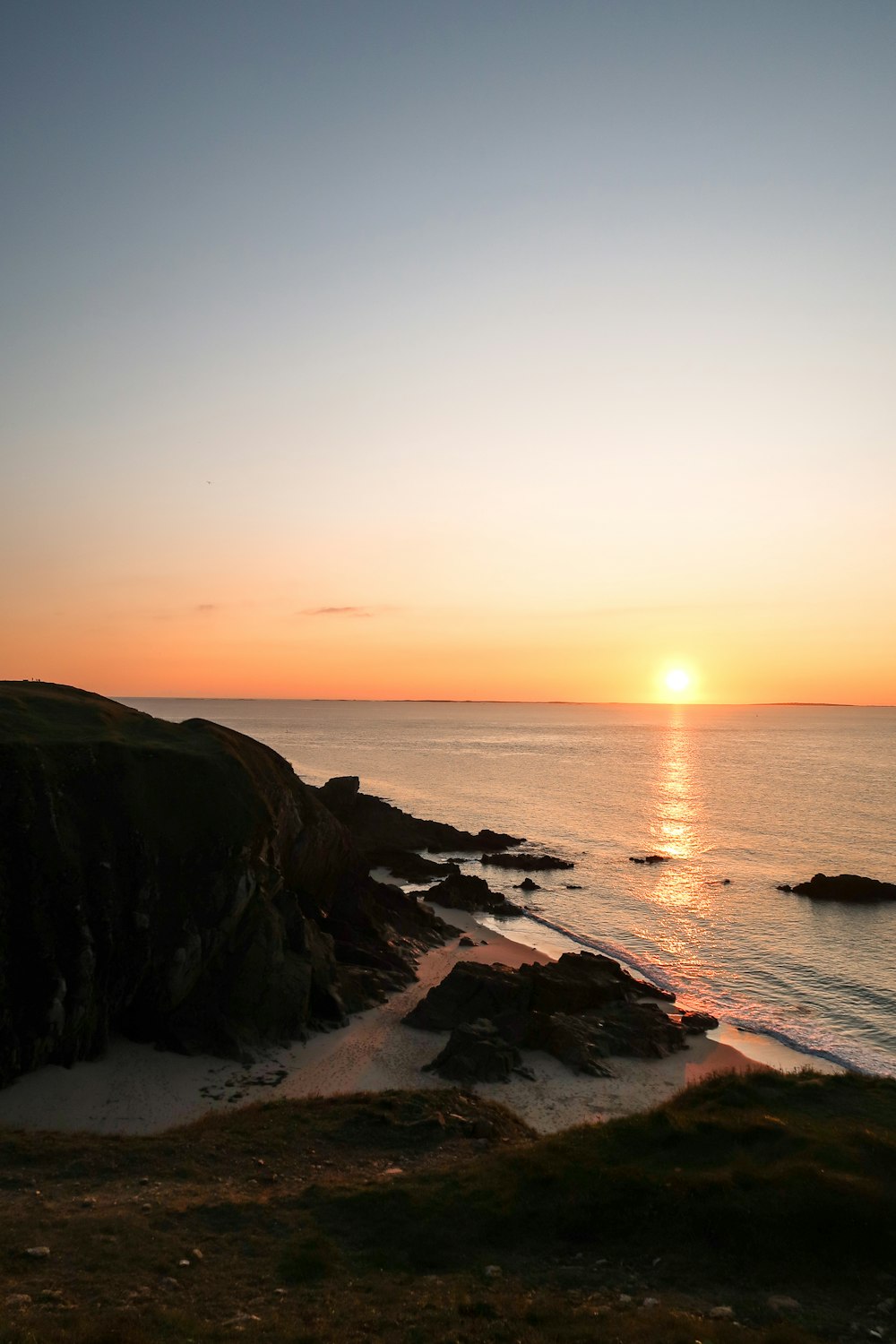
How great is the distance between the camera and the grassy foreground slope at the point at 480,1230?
14289 mm

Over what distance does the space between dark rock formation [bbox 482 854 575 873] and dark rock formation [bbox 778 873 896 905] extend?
71.4ft

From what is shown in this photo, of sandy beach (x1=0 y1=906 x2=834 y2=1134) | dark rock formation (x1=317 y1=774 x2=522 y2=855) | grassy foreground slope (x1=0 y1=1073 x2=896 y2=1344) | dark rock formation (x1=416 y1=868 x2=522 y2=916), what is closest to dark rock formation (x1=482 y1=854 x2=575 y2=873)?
dark rock formation (x1=317 y1=774 x2=522 y2=855)

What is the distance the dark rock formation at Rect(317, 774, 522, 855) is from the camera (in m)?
80.6

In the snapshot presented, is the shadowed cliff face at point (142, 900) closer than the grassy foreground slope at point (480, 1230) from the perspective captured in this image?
No

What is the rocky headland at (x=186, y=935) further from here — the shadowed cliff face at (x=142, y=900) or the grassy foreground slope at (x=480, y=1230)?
the grassy foreground slope at (x=480, y=1230)

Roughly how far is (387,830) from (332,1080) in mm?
51842

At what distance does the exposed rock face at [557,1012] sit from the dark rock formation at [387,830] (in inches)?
1517

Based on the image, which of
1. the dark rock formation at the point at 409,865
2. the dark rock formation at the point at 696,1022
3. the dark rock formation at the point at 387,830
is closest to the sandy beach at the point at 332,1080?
the dark rock formation at the point at 696,1022

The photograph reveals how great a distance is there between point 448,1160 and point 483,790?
375ft

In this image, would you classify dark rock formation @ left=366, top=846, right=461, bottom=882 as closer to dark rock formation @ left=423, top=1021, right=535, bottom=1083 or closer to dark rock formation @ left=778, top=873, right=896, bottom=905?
dark rock formation @ left=778, top=873, right=896, bottom=905

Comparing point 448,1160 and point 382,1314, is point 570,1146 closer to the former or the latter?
point 448,1160

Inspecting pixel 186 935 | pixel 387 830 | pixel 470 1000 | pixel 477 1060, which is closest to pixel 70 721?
pixel 186 935

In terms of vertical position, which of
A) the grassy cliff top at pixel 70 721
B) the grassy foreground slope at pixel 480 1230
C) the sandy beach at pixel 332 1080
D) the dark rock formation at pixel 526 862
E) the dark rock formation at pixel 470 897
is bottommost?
the dark rock formation at pixel 526 862

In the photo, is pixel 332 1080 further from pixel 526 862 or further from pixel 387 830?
pixel 387 830
